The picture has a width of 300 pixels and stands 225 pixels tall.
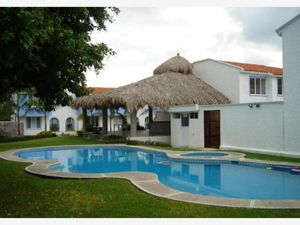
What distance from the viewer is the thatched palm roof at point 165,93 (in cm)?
2492

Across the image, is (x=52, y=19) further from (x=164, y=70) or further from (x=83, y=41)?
(x=164, y=70)

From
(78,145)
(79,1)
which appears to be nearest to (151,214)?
(79,1)

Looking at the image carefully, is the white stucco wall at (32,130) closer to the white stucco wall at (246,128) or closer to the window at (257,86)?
the white stucco wall at (246,128)

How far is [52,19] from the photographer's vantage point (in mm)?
6785

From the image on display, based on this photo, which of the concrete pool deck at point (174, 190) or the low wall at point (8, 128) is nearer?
the concrete pool deck at point (174, 190)

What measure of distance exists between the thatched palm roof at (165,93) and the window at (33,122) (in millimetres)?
16704

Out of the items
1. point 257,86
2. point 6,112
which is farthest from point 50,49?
point 6,112

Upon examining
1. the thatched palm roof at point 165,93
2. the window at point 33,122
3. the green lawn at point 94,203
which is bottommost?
the green lawn at point 94,203

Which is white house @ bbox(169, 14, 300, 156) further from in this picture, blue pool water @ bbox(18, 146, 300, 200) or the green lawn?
the green lawn

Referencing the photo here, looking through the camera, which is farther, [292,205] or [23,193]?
[23,193]

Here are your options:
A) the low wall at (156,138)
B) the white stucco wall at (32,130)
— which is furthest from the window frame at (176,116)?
the white stucco wall at (32,130)

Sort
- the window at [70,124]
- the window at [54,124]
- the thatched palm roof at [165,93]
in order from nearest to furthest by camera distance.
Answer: the thatched palm roof at [165,93] < the window at [54,124] < the window at [70,124]

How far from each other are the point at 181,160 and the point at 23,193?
29.2 feet

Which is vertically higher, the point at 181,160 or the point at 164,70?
the point at 164,70
